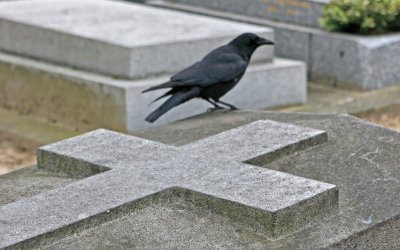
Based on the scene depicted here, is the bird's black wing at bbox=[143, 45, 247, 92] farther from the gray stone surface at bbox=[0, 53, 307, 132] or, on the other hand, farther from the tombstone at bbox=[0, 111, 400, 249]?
the gray stone surface at bbox=[0, 53, 307, 132]

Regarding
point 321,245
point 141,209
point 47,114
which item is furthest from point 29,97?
point 321,245

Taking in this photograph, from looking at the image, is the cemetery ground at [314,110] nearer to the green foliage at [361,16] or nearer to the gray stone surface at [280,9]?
the green foliage at [361,16]

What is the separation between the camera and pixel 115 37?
6.60 metres

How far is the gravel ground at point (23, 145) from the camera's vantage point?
6.07 metres

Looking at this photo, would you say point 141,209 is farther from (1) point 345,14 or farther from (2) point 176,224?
(1) point 345,14

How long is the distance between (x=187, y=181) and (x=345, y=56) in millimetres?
4522

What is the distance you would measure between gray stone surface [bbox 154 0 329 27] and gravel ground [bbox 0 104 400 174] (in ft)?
5.05

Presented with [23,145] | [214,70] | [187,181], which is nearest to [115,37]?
[23,145]

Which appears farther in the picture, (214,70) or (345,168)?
(214,70)

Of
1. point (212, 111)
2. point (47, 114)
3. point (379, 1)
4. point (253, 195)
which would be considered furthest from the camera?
point (379, 1)

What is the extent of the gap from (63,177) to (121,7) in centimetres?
426

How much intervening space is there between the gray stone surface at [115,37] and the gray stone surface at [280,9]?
131 cm

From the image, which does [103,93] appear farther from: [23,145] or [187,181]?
[187,181]

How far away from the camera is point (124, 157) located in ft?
12.8
